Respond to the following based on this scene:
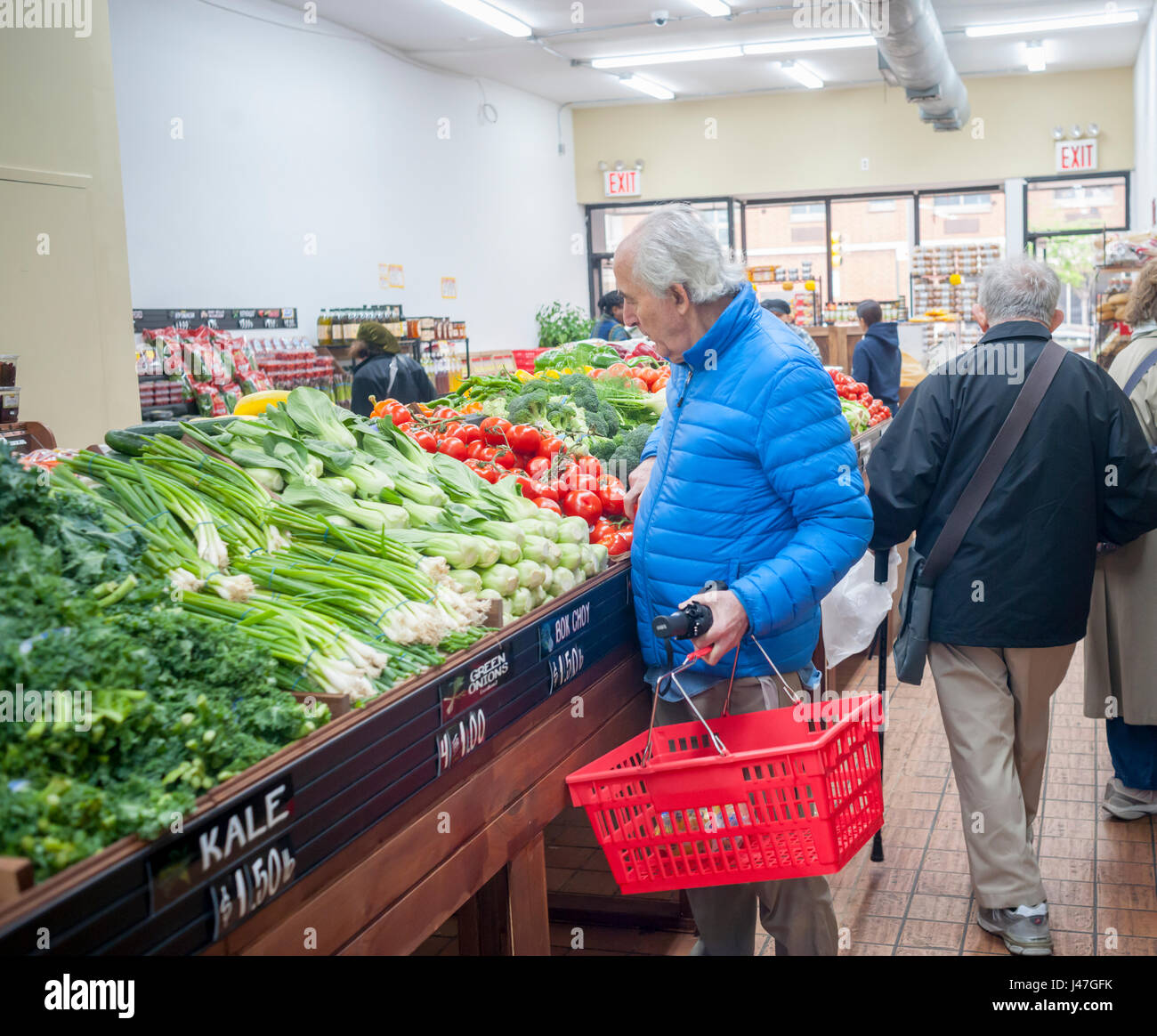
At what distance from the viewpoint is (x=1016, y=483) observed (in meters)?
2.92

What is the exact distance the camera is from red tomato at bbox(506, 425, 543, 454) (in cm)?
369

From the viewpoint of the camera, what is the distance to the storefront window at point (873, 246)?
14586 mm

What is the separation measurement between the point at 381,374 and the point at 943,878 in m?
4.56

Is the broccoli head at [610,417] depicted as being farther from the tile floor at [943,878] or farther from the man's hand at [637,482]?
the tile floor at [943,878]

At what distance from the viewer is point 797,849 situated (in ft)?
6.44

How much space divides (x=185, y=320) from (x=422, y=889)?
6023 millimetres

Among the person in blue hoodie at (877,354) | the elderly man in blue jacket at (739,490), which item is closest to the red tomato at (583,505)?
the elderly man in blue jacket at (739,490)

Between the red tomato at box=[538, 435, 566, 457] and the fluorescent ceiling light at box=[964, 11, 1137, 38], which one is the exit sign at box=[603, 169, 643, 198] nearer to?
the fluorescent ceiling light at box=[964, 11, 1137, 38]

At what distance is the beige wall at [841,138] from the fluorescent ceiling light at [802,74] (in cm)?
62

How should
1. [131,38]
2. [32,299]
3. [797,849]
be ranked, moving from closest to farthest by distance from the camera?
[797,849] < [32,299] < [131,38]

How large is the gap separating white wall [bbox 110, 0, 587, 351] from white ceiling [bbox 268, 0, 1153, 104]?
13.8 inches

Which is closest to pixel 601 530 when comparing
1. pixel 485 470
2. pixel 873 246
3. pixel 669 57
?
pixel 485 470
